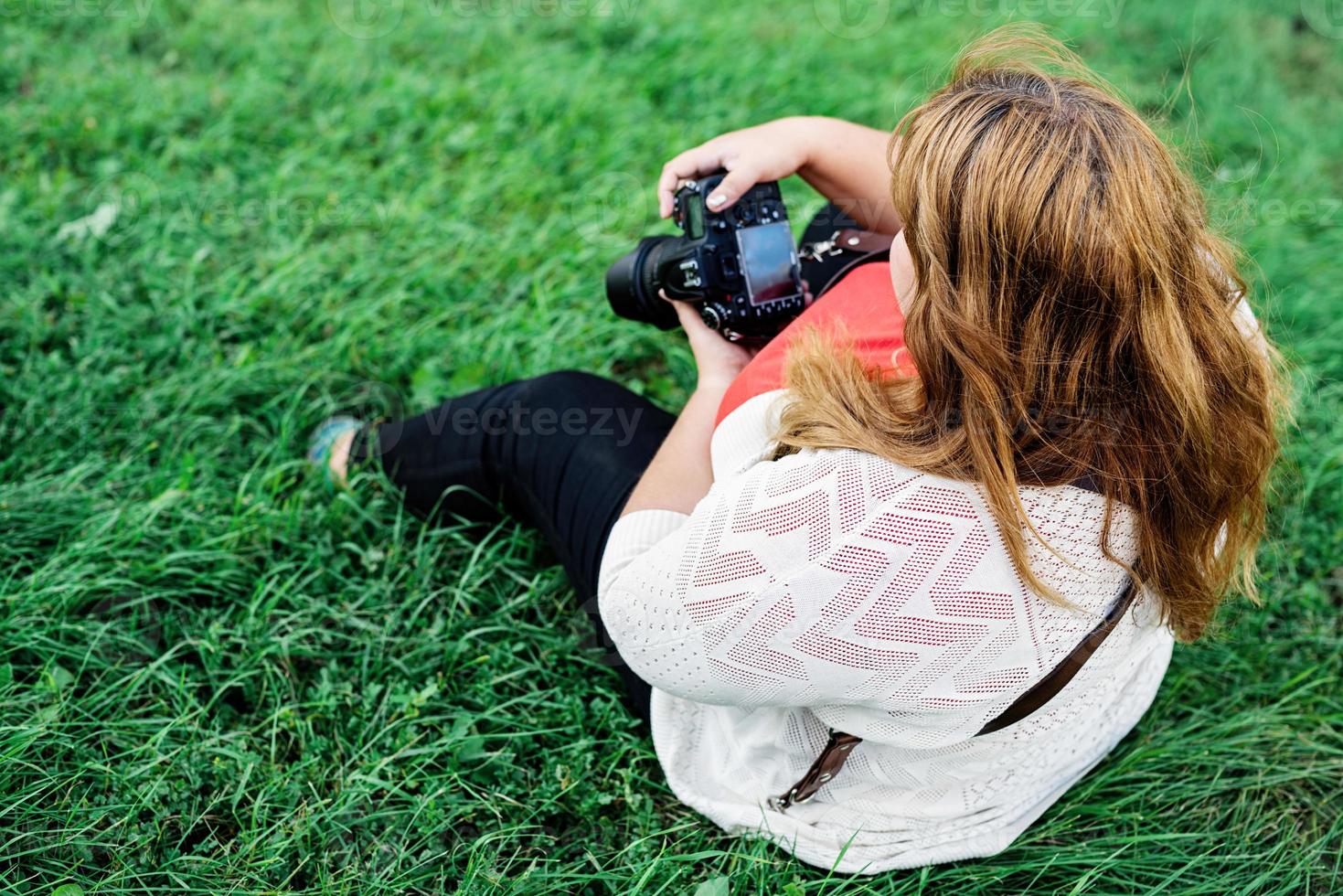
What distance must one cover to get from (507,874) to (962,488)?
38.9 inches

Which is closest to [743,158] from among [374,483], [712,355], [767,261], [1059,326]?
[767,261]

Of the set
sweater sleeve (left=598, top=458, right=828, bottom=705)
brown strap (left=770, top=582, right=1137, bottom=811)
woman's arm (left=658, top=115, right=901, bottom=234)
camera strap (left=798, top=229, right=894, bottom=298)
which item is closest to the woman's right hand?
woman's arm (left=658, top=115, right=901, bottom=234)

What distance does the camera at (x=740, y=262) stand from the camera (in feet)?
4.78

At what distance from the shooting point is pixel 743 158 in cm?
155

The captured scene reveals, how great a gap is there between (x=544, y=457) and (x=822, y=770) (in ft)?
2.36

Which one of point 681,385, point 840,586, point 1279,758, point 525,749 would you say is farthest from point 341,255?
point 1279,758

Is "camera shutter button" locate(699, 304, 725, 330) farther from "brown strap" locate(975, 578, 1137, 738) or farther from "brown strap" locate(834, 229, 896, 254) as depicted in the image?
"brown strap" locate(975, 578, 1137, 738)

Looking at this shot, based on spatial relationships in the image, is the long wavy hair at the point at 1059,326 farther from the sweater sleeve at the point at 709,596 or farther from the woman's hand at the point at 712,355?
the woman's hand at the point at 712,355

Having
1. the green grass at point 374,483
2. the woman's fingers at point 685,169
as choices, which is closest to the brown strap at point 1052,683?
the green grass at point 374,483

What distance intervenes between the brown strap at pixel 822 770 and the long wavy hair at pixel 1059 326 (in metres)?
0.35

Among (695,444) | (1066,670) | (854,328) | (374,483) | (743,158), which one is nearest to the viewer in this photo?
(1066,670)

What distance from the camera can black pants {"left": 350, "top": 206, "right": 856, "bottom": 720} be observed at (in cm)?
164

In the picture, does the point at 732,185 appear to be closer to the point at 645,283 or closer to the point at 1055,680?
the point at 645,283

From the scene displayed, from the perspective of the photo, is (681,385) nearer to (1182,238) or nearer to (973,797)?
(973,797)
